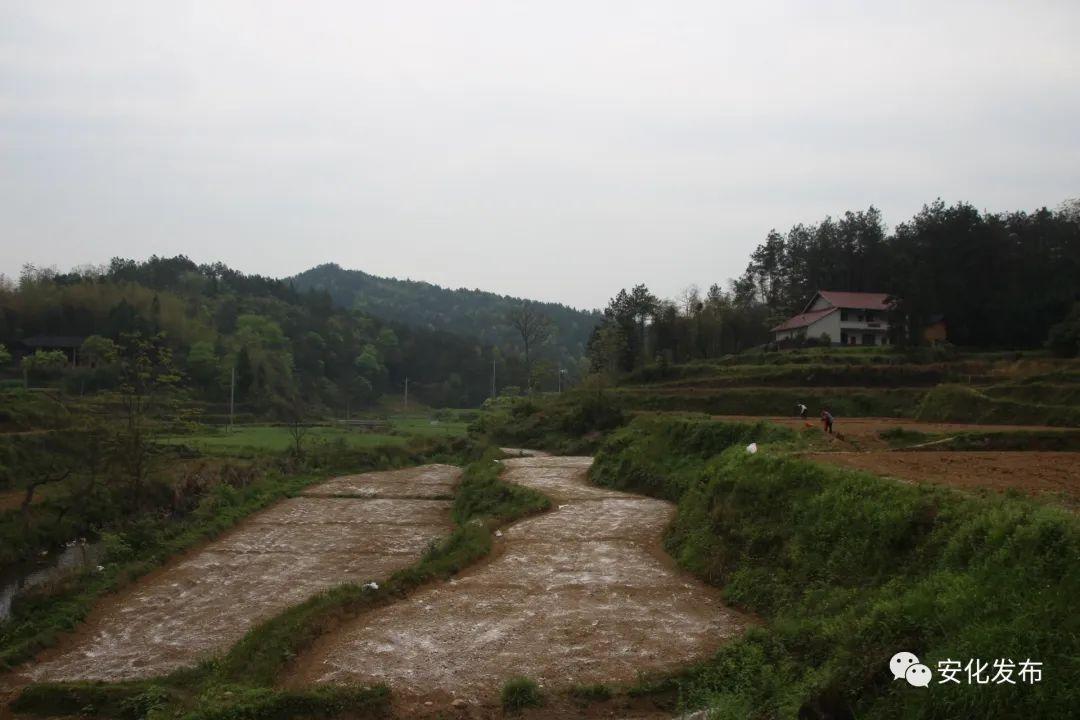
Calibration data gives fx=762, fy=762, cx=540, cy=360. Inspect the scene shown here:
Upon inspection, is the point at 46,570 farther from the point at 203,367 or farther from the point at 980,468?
the point at 203,367

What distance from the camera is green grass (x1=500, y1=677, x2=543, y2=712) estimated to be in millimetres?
8742

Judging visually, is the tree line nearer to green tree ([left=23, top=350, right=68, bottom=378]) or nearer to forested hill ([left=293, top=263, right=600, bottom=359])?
green tree ([left=23, top=350, right=68, bottom=378])

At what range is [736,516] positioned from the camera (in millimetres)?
14516

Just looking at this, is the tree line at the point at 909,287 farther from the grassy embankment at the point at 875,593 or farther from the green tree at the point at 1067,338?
the grassy embankment at the point at 875,593

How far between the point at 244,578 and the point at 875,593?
12.9m

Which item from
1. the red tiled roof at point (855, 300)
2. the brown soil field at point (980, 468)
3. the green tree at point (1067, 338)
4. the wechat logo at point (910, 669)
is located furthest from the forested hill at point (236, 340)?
the red tiled roof at point (855, 300)

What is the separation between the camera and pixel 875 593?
909 cm

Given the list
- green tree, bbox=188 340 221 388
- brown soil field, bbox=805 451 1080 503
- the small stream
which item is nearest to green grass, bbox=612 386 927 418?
brown soil field, bbox=805 451 1080 503

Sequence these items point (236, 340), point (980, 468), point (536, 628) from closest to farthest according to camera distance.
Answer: point (536, 628)
point (980, 468)
point (236, 340)

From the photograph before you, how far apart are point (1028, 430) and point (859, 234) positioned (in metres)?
50.4

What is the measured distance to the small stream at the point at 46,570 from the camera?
16.4 metres

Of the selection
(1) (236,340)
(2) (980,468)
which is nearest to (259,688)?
(2) (980,468)

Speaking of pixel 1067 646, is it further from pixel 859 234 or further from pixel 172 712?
pixel 859 234

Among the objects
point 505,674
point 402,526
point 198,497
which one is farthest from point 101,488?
point 505,674
